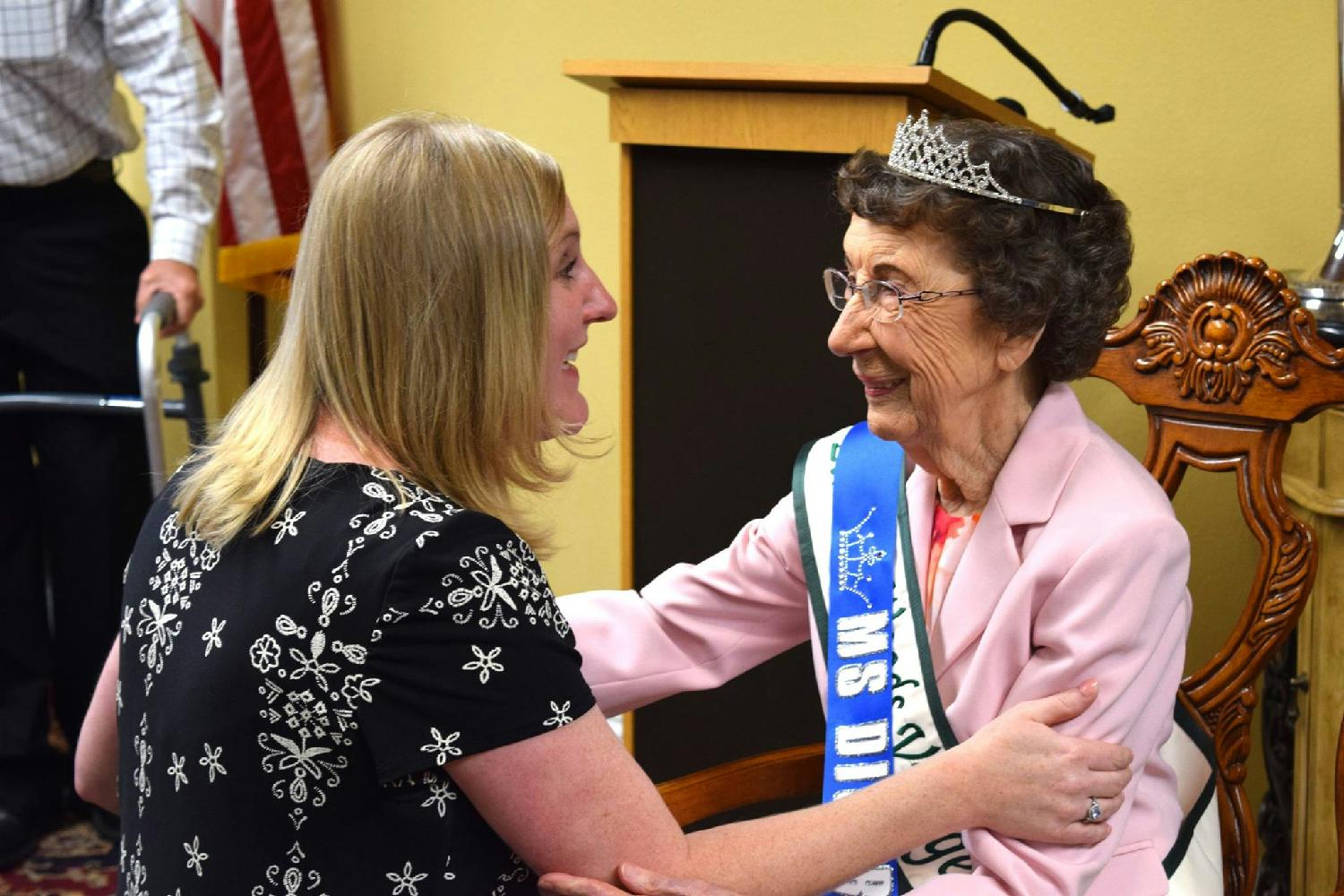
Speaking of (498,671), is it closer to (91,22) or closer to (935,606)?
(935,606)

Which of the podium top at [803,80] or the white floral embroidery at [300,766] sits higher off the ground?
the podium top at [803,80]

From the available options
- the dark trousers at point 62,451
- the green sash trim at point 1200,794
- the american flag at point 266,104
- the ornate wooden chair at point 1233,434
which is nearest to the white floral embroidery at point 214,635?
the ornate wooden chair at point 1233,434

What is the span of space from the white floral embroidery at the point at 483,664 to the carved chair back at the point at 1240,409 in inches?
35.4

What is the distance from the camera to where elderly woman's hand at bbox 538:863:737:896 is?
1281mm

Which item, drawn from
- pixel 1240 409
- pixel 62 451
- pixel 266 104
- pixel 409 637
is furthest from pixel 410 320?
pixel 266 104

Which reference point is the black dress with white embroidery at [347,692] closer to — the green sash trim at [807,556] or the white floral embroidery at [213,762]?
the white floral embroidery at [213,762]

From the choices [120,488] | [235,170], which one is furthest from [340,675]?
[235,170]

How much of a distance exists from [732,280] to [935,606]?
72cm

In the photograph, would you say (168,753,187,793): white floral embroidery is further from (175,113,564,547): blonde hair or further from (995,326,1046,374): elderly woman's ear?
(995,326,1046,374): elderly woman's ear

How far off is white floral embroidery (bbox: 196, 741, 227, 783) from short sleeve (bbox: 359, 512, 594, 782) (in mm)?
133

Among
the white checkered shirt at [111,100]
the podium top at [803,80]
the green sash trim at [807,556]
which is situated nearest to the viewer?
the green sash trim at [807,556]

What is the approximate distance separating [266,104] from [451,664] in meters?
2.81

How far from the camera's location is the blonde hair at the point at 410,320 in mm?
1340

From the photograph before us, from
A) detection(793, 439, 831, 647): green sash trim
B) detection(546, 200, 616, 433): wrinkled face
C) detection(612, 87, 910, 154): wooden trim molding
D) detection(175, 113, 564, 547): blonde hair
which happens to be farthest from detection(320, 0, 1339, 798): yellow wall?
detection(175, 113, 564, 547): blonde hair
